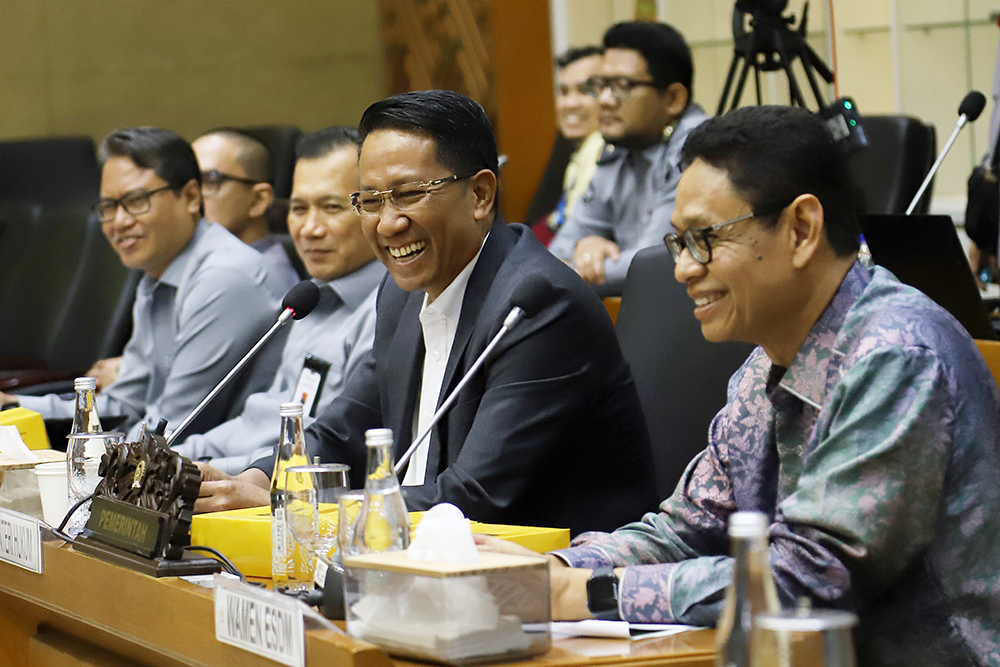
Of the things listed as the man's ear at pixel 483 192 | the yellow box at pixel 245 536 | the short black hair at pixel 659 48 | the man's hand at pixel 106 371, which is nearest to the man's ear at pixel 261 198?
the man's hand at pixel 106 371

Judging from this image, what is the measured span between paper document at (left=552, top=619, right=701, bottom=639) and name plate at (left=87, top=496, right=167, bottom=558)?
0.47 metres

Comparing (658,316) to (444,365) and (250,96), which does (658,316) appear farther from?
(250,96)

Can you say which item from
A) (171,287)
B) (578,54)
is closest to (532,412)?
(171,287)

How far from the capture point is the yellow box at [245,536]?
1.37 m

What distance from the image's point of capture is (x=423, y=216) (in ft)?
6.02

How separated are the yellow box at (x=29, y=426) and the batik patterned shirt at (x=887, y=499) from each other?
1.15 metres

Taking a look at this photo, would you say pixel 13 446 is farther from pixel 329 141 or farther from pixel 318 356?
pixel 329 141

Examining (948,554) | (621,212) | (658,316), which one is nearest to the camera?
(948,554)

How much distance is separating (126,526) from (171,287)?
163 cm

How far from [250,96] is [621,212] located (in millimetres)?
2399

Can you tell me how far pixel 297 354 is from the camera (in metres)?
2.62

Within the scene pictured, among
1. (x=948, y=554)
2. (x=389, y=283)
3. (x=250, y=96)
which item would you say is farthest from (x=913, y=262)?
(x=250, y=96)

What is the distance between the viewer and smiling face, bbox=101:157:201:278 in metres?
2.95

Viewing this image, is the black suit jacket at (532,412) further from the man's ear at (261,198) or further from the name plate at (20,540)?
the man's ear at (261,198)
